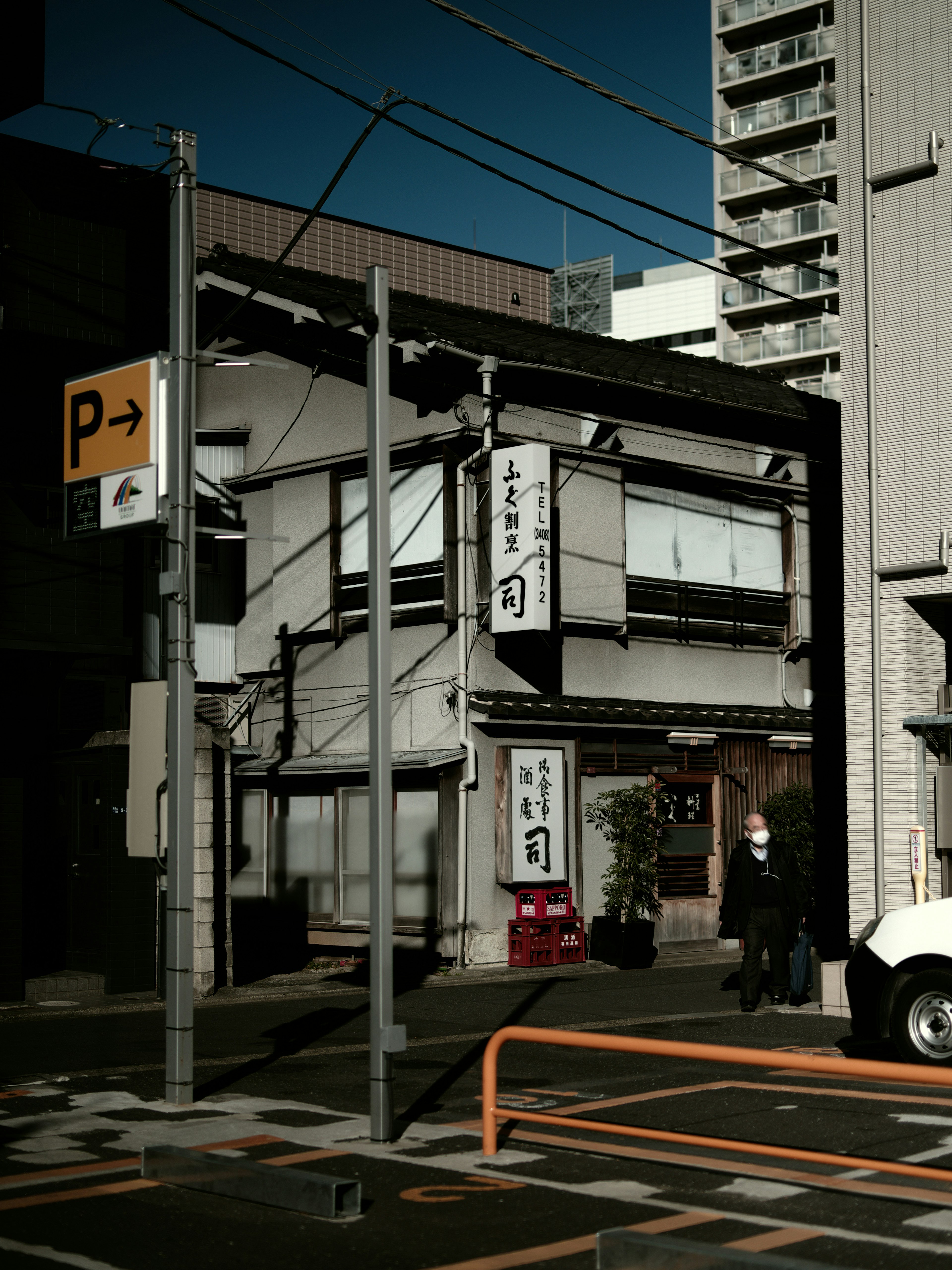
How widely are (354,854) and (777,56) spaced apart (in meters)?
51.7

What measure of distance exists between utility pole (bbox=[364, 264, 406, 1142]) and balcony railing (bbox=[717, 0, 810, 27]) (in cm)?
5879

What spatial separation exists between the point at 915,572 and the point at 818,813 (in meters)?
10.0

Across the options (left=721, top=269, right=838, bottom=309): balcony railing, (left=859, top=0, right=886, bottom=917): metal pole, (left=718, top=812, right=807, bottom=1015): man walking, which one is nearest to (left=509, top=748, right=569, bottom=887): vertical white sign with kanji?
(left=718, top=812, right=807, bottom=1015): man walking

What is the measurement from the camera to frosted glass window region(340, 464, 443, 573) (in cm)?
2020

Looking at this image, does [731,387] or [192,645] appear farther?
[731,387]

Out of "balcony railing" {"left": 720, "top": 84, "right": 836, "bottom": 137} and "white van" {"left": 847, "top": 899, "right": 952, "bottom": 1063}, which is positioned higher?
"balcony railing" {"left": 720, "top": 84, "right": 836, "bottom": 137}

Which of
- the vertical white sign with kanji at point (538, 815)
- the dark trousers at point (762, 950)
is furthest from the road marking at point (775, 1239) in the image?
the vertical white sign with kanji at point (538, 815)

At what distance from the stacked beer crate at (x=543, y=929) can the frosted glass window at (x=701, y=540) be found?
5171 mm

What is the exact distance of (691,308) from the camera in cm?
8181

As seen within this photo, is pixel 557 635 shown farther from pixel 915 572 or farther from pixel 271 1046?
pixel 271 1046

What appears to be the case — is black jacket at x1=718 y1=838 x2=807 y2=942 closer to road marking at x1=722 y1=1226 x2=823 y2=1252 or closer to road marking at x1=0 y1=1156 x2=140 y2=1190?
road marking at x1=0 y1=1156 x2=140 y2=1190

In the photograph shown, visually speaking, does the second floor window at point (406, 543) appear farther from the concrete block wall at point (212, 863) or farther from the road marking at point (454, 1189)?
the road marking at point (454, 1189)

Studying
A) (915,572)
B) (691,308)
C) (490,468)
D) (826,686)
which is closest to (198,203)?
(490,468)

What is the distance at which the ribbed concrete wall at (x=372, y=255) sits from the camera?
25938 millimetres
